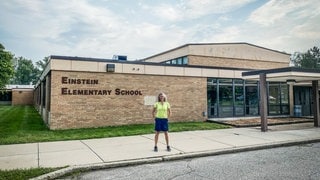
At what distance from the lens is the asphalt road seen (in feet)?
18.8

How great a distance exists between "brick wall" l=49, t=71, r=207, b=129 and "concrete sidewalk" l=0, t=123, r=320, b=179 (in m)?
3.41

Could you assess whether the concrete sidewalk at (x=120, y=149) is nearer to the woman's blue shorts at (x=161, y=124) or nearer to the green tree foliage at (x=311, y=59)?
the woman's blue shorts at (x=161, y=124)

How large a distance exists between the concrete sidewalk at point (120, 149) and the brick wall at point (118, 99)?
341 centimetres

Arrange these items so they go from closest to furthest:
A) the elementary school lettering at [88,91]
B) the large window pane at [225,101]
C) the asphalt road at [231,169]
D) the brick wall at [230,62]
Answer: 1. the asphalt road at [231,169]
2. the elementary school lettering at [88,91]
3. the large window pane at [225,101]
4. the brick wall at [230,62]

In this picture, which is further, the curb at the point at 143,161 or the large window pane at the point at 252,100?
the large window pane at the point at 252,100

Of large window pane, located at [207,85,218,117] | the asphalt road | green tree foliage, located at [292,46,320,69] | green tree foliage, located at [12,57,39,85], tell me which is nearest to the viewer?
the asphalt road

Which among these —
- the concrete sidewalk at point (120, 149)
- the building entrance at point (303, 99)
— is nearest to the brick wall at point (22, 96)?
the concrete sidewalk at point (120, 149)

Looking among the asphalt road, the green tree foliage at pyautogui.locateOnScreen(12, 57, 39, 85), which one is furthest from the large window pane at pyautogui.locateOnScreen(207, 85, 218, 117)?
the green tree foliage at pyautogui.locateOnScreen(12, 57, 39, 85)

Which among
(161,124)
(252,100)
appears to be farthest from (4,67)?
(161,124)

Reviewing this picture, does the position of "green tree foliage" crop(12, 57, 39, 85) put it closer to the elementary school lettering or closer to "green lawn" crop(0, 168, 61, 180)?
the elementary school lettering

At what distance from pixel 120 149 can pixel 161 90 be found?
7484mm

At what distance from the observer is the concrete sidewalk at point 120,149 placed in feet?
21.7

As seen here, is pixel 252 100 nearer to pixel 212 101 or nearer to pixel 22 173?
pixel 212 101

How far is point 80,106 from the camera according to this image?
12914mm
